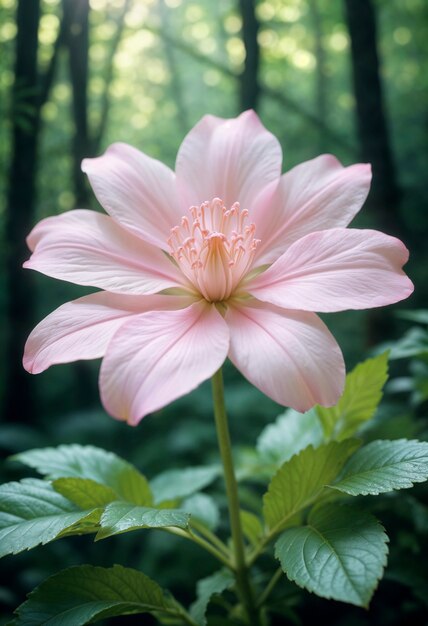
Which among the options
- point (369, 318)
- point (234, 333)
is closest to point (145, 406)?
point (234, 333)

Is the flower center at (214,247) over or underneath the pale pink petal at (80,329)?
over

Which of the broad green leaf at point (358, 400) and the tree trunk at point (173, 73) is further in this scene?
the tree trunk at point (173, 73)

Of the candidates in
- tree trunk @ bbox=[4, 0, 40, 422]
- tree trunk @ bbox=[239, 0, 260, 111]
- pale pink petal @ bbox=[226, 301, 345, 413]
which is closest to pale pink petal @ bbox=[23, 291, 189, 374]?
pale pink petal @ bbox=[226, 301, 345, 413]

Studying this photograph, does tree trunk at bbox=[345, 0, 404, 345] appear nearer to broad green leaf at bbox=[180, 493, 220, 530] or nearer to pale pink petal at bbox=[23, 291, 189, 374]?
broad green leaf at bbox=[180, 493, 220, 530]

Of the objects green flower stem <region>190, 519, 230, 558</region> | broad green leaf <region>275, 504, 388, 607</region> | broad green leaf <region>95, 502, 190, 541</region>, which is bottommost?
green flower stem <region>190, 519, 230, 558</region>

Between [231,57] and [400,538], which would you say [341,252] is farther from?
[231,57]

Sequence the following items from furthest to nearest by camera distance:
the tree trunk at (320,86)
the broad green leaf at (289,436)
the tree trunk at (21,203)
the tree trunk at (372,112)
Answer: the tree trunk at (320,86) < the tree trunk at (372,112) < the tree trunk at (21,203) < the broad green leaf at (289,436)

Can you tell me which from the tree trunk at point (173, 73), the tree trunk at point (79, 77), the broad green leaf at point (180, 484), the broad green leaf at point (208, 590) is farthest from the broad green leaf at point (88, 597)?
the tree trunk at point (173, 73)

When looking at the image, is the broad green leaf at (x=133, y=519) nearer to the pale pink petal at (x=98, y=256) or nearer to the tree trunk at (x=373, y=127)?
the pale pink petal at (x=98, y=256)
